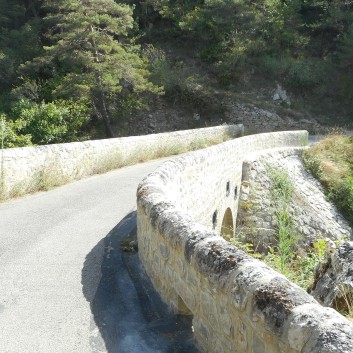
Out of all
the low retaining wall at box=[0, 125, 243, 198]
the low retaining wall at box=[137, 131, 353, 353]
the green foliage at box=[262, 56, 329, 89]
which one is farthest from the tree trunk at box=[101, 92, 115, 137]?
the low retaining wall at box=[137, 131, 353, 353]

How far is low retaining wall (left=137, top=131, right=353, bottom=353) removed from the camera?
8.18 ft

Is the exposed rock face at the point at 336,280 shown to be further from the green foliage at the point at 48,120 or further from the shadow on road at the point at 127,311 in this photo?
the green foliage at the point at 48,120

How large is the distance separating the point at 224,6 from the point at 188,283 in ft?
95.5

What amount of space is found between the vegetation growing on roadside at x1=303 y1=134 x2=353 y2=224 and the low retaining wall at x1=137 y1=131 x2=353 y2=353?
12231 mm

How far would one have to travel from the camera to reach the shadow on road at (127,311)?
3.97 meters

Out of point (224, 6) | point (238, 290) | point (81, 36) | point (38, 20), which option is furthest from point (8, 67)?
point (238, 290)

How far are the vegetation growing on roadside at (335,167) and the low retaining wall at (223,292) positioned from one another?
12.2m

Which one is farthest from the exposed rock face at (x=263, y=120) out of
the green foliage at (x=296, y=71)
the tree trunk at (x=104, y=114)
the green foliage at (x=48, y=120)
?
the green foliage at (x=48, y=120)

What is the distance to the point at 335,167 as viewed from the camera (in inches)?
723

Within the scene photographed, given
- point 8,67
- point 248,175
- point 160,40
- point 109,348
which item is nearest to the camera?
point 109,348

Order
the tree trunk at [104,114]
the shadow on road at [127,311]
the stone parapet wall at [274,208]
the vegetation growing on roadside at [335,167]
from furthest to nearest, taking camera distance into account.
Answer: the tree trunk at [104,114] → the vegetation growing on roadside at [335,167] → the stone parapet wall at [274,208] → the shadow on road at [127,311]

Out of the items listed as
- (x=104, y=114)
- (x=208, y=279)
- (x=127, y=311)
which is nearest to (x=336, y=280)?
(x=208, y=279)

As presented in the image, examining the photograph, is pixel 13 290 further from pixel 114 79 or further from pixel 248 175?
pixel 114 79

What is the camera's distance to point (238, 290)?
10.1 feet
